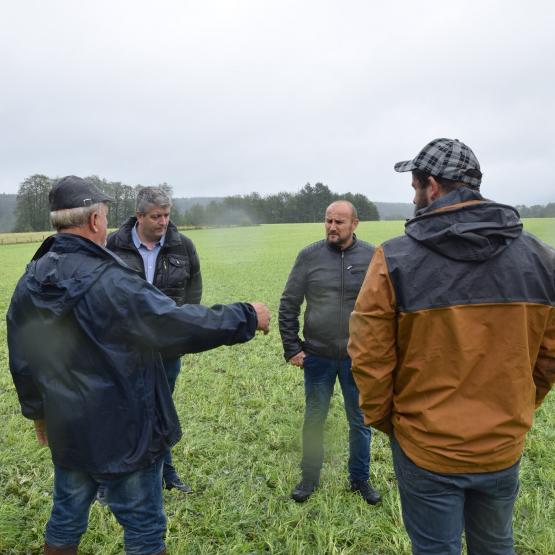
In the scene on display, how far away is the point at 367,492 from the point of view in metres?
3.63

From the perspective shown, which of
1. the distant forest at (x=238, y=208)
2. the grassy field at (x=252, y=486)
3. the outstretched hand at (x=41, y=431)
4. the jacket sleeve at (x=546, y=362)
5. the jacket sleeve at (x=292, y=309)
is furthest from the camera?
the distant forest at (x=238, y=208)

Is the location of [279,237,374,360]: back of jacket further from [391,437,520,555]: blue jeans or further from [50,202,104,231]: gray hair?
[50,202,104,231]: gray hair

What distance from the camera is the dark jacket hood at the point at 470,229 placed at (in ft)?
5.73

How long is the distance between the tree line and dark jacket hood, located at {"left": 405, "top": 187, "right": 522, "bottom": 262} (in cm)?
5769

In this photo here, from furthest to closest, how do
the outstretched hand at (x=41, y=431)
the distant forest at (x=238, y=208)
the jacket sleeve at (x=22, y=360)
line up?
the distant forest at (x=238, y=208) < the outstretched hand at (x=41, y=431) < the jacket sleeve at (x=22, y=360)

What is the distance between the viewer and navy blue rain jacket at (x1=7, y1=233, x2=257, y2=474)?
82.4 inches

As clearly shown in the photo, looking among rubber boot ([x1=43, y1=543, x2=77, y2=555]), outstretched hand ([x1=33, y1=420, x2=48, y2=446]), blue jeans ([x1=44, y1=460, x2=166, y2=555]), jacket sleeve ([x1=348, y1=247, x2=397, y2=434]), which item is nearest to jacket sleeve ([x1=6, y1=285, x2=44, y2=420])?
outstretched hand ([x1=33, y1=420, x2=48, y2=446])

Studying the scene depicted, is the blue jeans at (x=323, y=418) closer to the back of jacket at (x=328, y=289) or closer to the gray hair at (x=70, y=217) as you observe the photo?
the back of jacket at (x=328, y=289)

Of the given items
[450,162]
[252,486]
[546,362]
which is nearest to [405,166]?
[450,162]

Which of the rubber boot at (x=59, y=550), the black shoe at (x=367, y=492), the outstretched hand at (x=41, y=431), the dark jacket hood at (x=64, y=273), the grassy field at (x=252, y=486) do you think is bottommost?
the grassy field at (x=252, y=486)

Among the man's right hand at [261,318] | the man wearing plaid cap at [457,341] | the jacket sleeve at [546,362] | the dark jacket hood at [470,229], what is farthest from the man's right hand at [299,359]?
the dark jacket hood at [470,229]

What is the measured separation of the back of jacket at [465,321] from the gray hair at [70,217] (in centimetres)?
151

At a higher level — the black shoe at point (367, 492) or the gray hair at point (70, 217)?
the gray hair at point (70, 217)

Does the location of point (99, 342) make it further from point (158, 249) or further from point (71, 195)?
point (158, 249)
